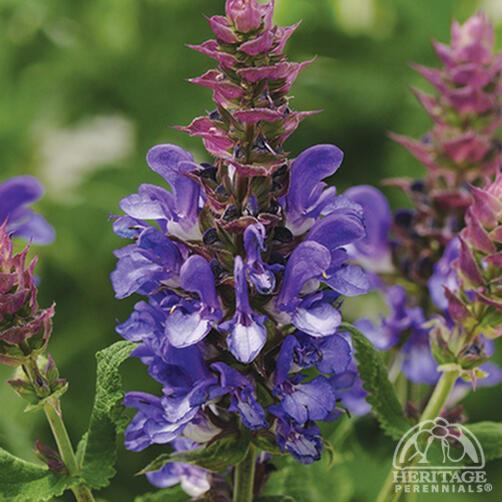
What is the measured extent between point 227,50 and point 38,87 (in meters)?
2.10

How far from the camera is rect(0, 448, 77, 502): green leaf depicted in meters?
1.30

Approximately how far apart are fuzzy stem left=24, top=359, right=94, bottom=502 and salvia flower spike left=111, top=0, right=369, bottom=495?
3.7 inches

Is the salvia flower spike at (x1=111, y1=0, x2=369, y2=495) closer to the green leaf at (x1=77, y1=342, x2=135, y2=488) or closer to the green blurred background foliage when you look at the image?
the green leaf at (x1=77, y1=342, x2=135, y2=488)

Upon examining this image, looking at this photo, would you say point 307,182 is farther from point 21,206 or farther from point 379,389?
point 21,206

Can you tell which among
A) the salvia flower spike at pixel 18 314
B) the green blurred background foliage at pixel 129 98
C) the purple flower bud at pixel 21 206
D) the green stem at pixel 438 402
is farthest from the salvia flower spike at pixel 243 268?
the green blurred background foliage at pixel 129 98

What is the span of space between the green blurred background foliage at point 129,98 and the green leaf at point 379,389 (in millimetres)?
1409

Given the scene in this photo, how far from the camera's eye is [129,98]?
10.8 feet

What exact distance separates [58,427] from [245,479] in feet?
0.86

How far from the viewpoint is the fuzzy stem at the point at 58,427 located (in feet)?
4.32

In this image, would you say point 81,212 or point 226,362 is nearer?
point 226,362

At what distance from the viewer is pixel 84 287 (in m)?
3.05

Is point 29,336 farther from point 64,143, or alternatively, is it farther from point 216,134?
point 64,143

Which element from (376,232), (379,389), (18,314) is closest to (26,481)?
(18,314)

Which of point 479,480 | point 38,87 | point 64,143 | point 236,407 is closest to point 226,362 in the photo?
point 236,407
